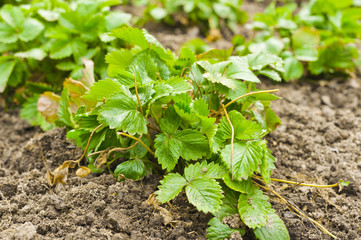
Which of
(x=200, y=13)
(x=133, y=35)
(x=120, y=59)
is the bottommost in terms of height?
(x=200, y=13)

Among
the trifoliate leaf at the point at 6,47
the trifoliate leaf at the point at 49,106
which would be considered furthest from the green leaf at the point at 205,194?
the trifoliate leaf at the point at 6,47

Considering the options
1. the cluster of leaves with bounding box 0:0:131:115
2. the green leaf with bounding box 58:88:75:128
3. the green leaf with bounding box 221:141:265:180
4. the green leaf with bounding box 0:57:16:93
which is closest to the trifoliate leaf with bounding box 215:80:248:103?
the green leaf with bounding box 221:141:265:180

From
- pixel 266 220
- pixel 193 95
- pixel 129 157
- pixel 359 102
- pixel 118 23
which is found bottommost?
pixel 359 102

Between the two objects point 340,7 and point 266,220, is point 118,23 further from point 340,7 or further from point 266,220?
point 340,7

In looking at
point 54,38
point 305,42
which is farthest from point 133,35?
point 305,42

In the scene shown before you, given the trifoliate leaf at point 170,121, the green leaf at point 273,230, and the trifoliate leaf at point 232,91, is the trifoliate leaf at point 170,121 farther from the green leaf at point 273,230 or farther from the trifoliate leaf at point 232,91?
the green leaf at point 273,230

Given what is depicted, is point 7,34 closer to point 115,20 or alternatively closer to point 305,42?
point 115,20

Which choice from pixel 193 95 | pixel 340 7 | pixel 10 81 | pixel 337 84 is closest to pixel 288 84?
pixel 337 84
